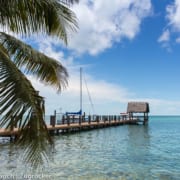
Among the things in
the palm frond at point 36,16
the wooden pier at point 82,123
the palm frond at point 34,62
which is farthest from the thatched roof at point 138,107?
the palm frond at point 36,16

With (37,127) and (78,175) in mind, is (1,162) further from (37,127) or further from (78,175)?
(37,127)

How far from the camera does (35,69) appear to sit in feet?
18.6

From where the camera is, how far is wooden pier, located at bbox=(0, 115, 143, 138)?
2584 centimetres

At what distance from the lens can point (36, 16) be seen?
4566mm

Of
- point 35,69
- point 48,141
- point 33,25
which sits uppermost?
point 33,25

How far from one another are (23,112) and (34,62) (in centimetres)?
228

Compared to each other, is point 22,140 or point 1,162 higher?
point 22,140

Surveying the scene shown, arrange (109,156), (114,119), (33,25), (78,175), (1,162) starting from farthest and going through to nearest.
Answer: (114,119)
(109,156)
(1,162)
(78,175)
(33,25)

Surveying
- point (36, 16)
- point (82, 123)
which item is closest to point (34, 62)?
point (36, 16)

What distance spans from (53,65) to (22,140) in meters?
2.63

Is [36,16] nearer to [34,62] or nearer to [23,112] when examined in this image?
[34,62]

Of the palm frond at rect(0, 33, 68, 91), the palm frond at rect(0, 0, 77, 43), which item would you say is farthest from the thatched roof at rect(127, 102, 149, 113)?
the palm frond at rect(0, 0, 77, 43)

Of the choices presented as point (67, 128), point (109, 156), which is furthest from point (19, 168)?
point (67, 128)

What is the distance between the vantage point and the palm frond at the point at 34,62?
5320 mm
